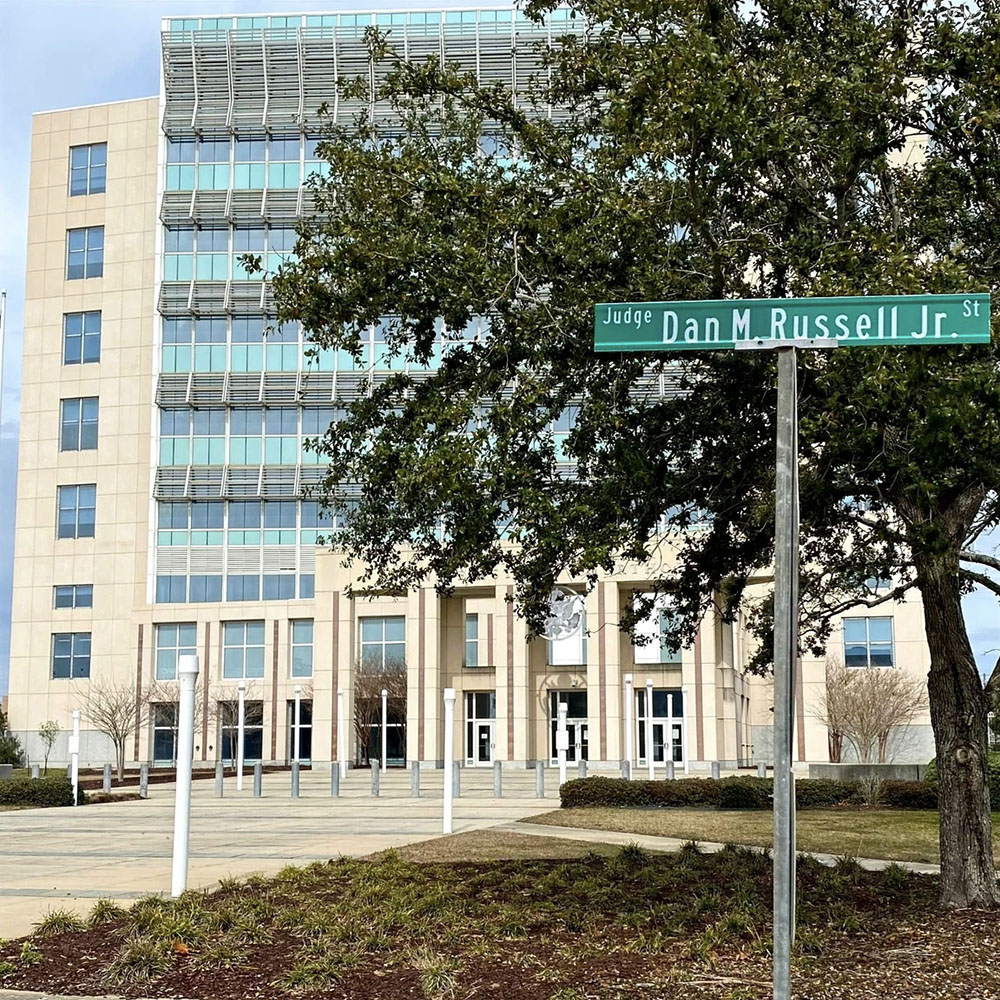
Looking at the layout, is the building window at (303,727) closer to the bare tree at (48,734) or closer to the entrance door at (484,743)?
the entrance door at (484,743)

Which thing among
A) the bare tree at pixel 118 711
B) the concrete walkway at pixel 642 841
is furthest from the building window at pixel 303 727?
the concrete walkway at pixel 642 841

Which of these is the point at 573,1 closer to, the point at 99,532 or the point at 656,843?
the point at 656,843

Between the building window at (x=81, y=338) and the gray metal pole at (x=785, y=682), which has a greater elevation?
the building window at (x=81, y=338)

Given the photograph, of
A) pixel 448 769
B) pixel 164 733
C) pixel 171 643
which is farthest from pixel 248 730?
pixel 448 769

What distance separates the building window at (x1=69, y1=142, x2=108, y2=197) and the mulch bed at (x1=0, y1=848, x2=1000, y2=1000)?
72.2 m

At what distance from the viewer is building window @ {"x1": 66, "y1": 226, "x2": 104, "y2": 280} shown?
76.8m

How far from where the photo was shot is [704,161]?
9852 millimetres

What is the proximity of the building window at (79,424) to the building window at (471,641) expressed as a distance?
27637 millimetres

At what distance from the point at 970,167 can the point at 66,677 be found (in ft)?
233

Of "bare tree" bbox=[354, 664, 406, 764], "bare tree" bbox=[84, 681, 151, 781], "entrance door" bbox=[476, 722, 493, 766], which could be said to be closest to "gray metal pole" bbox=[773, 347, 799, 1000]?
"bare tree" bbox=[84, 681, 151, 781]

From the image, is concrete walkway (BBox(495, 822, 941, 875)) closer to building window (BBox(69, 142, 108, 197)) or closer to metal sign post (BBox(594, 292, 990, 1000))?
metal sign post (BBox(594, 292, 990, 1000))

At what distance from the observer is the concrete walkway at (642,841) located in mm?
15305

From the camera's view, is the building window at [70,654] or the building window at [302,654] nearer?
the building window at [302,654]

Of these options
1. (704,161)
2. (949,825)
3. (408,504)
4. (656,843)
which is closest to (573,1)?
(704,161)
